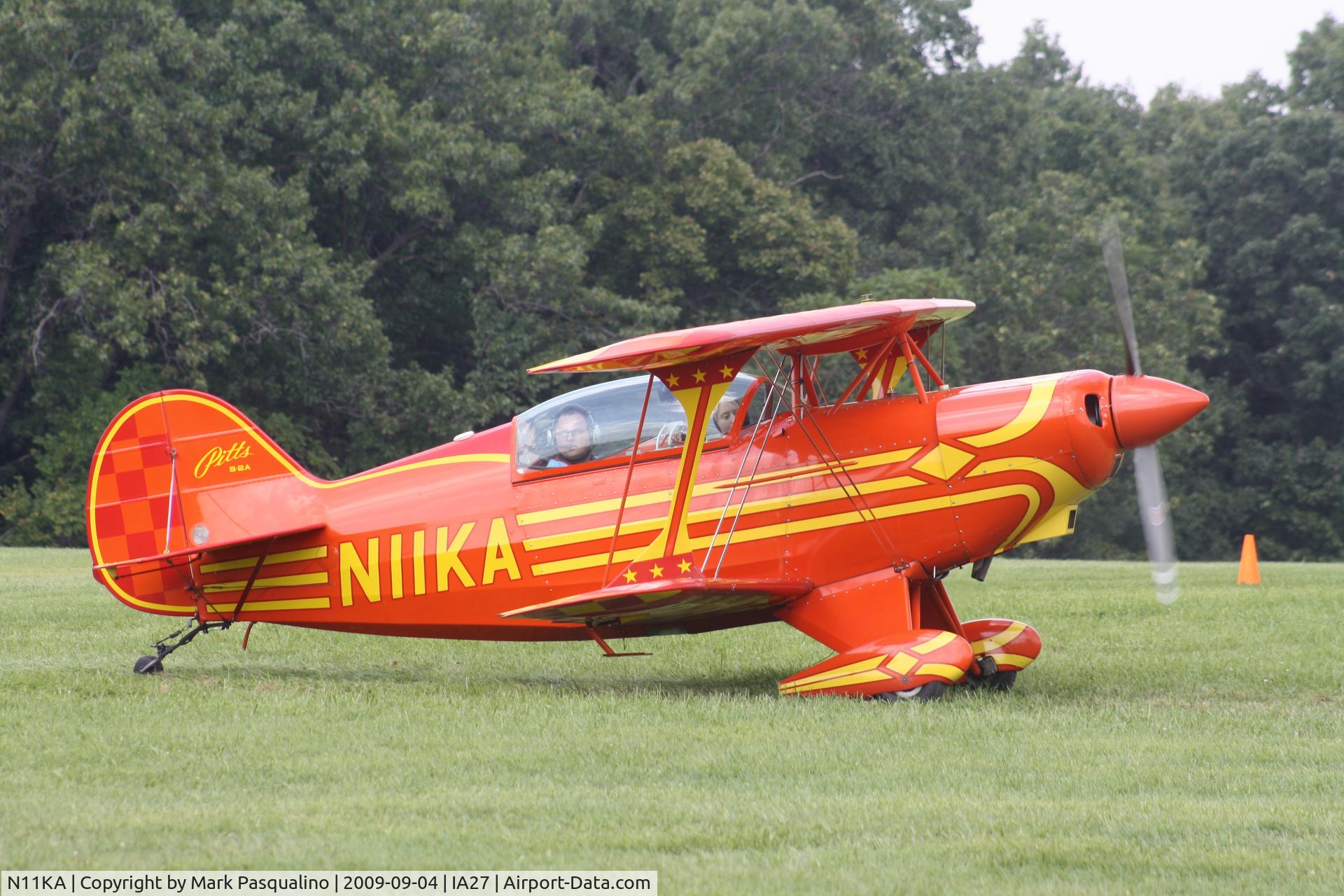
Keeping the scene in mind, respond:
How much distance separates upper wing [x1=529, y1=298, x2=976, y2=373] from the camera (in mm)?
9352

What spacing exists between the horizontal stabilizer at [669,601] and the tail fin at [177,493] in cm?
237

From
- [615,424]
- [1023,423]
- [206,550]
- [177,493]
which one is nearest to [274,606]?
[206,550]

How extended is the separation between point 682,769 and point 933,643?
2.74m

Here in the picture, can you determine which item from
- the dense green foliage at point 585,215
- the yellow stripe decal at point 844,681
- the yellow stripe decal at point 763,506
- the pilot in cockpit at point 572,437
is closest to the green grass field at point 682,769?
the yellow stripe decal at point 844,681

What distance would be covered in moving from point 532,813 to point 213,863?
4.76 feet

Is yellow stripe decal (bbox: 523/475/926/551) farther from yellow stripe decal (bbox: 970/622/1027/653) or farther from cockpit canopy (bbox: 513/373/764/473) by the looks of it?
yellow stripe decal (bbox: 970/622/1027/653)

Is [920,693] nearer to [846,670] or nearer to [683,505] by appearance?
[846,670]

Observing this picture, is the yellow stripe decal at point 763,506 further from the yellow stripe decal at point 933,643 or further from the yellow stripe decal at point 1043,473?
the yellow stripe decal at point 933,643

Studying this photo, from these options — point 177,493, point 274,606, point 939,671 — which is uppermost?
point 177,493

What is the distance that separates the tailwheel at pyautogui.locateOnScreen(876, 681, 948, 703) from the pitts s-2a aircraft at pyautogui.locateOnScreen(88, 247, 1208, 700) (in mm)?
18

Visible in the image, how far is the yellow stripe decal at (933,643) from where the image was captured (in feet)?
31.7

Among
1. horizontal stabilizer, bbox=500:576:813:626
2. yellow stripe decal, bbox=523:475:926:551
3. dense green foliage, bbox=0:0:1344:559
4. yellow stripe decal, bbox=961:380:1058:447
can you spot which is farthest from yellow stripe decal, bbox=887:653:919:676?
dense green foliage, bbox=0:0:1344:559

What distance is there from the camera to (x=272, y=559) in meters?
11.2

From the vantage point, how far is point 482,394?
113 feet
